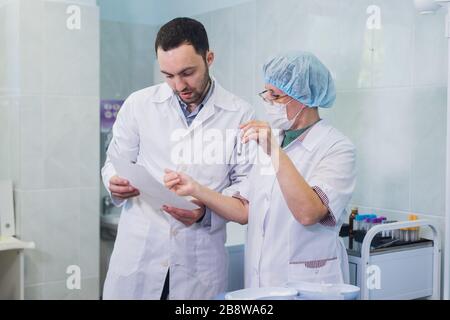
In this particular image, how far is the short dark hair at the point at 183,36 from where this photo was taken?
4.39ft

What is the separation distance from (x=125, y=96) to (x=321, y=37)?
20.0 inches

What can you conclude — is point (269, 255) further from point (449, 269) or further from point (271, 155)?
point (449, 269)

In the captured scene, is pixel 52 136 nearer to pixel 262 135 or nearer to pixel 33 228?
pixel 33 228

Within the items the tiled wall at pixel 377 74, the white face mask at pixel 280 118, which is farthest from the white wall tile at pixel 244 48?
the white face mask at pixel 280 118

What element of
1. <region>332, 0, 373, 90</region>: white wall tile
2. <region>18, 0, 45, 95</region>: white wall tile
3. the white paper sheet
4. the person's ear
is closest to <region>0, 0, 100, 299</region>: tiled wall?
<region>18, 0, 45, 95</region>: white wall tile

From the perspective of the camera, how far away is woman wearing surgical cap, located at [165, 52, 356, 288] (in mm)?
1296

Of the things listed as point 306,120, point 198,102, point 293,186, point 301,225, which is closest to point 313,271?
point 301,225

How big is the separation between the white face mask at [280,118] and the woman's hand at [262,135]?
4 centimetres

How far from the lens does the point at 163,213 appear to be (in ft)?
4.51

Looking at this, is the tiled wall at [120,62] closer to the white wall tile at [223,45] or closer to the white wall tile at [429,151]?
the white wall tile at [223,45]

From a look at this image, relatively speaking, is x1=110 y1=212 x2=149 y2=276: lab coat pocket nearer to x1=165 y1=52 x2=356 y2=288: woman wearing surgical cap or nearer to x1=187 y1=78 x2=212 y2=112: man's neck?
x1=165 y1=52 x2=356 y2=288: woman wearing surgical cap
